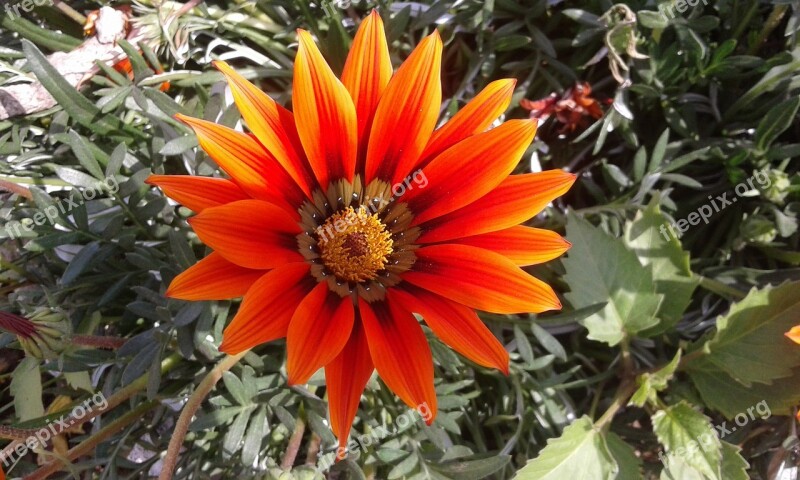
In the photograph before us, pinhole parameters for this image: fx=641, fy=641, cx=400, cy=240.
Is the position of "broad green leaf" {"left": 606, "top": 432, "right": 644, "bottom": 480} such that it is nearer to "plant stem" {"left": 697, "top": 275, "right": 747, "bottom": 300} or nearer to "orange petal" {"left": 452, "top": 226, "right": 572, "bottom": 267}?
"plant stem" {"left": 697, "top": 275, "right": 747, "bottom": 300}

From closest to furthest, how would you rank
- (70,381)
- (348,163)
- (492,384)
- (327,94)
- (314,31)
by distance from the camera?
(327,94)
(348,163)
(70,381)
(314,31)
(492,384)

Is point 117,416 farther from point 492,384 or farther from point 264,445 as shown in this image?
point 492,384

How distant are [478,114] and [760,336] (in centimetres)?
124

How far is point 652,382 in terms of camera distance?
1.93 metres

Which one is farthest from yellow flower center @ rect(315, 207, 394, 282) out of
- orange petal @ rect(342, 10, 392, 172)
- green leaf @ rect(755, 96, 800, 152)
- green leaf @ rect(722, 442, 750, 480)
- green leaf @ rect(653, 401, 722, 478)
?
green leaf @ rect(755, 96, 800, 152)

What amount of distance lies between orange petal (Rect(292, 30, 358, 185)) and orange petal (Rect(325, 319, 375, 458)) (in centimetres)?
39

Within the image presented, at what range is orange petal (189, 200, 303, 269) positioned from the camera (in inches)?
42.3

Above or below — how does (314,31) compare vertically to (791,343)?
above

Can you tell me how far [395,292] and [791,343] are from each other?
47.9 inches

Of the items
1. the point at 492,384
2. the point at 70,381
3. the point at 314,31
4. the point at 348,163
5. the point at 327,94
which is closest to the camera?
the point at 327,94

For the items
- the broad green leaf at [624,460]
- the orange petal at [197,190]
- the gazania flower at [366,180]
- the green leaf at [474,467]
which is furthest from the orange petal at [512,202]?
the broad green leaf at [624,460]

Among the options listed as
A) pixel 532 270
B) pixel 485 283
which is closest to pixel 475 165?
pixel 485 283

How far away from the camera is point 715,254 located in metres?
2.30

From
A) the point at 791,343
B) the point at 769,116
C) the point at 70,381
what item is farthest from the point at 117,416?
the point at 769,116
